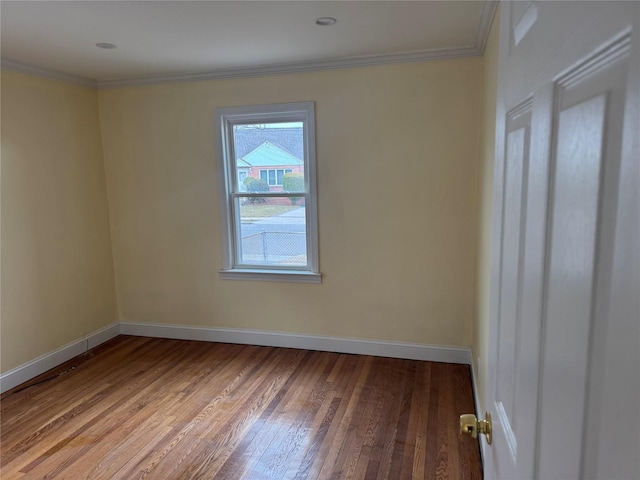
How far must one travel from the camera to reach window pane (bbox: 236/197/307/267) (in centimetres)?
354

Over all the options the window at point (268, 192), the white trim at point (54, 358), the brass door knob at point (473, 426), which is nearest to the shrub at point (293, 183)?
the window at point (268, 192)

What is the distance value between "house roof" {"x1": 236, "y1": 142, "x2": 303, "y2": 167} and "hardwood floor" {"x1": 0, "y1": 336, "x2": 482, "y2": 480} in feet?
5.40

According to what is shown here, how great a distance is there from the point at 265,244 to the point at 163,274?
1.06 metres

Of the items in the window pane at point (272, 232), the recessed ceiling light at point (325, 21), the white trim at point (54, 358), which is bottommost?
the white trim at point (54, 358)

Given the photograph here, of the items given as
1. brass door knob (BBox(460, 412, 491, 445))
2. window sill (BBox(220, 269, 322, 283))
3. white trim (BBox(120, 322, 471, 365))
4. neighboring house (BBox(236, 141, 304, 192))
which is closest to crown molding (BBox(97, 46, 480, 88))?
neighboring house (BBox(236, 141, 304, 192))

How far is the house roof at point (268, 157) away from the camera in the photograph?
136 inches

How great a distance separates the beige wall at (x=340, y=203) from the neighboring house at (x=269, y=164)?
0.26m

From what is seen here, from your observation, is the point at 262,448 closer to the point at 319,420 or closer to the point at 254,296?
the point at 319,420

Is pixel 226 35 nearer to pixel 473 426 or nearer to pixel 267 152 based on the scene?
pixel 267 152

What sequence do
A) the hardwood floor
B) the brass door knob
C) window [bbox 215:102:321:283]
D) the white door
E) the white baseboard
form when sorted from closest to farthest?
the white door → the brass door knob → the hardwood floor → the white baseboard → window [bbox 215:102:321:283]

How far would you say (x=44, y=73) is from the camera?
126 inches

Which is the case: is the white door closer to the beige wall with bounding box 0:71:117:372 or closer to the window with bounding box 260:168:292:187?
the window with bounding box 260:168:292:187

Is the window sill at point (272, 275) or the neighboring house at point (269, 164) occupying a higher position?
the neighboring house at point (269, 164)

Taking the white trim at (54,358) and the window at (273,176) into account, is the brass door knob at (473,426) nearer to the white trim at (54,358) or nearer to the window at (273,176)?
the window at (273,176)
